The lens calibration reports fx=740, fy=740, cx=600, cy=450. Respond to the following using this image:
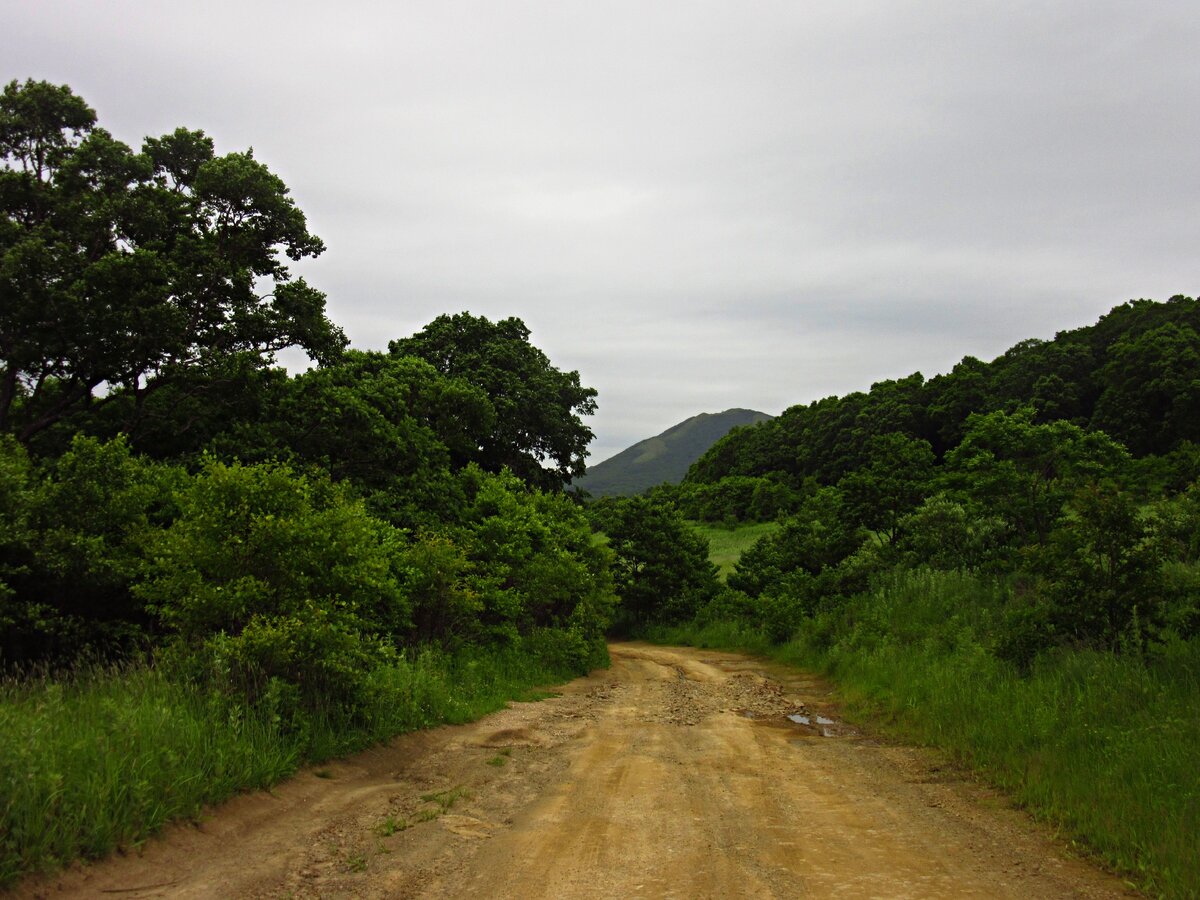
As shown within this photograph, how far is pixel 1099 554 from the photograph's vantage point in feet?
31.9

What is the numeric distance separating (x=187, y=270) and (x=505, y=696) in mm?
11185

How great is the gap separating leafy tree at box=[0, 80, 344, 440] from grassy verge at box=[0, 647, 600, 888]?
8.89 metres

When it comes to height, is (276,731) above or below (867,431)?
below

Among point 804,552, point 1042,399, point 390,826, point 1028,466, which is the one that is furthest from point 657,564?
point 1042,399

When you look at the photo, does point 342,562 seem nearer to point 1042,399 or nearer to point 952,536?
point 952,536

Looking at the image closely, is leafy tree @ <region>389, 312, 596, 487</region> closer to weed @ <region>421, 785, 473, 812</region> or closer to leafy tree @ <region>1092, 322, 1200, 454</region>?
weed @ <region>421, 785, 473, 812</region>

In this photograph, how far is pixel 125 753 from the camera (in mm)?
5551

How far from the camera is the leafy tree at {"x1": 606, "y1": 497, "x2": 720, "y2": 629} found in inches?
1350

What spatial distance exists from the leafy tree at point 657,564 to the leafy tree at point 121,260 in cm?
1950

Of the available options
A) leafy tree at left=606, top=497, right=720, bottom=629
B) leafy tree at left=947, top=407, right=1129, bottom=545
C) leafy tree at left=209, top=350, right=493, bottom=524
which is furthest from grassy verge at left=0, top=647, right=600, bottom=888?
leafy tree at left=606, top=497, right=720, bottom=629

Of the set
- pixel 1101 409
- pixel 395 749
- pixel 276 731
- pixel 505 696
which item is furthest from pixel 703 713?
pixel 1101 409

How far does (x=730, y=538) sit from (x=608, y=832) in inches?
2180

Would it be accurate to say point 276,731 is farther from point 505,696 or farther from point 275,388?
point 275,388

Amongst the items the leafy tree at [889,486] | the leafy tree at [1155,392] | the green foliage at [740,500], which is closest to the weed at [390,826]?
the leafy tree at [889,486]
